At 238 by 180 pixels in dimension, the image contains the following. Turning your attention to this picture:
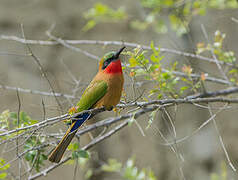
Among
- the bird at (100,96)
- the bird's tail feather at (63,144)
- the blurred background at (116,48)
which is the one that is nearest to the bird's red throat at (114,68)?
the bird at (100,96)

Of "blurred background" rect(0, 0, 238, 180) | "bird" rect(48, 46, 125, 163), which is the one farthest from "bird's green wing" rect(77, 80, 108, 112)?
"blurred background" rect(0, 0, 238, 180)


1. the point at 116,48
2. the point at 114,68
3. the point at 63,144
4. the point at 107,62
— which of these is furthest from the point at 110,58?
the point at 116,48

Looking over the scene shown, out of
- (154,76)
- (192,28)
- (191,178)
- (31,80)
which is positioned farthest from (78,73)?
(154,76)

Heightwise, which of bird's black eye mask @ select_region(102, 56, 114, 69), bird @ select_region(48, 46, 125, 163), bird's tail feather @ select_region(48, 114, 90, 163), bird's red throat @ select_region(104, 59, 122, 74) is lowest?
bird's tail feather @ select_region(48, 114, 90, 163)

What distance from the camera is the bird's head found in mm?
2468

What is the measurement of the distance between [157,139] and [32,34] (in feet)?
7.97

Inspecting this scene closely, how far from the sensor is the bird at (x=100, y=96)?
2.32 meters

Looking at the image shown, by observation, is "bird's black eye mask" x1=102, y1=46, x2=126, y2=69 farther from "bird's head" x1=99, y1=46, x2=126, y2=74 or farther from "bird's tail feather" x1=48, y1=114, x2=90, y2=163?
"bird's tail feather" x1=48, y1=114, x2=90, y2=163

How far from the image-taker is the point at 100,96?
2.42 metres

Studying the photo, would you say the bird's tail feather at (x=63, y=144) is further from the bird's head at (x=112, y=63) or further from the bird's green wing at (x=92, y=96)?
the bird's head at (x=112, y=63)

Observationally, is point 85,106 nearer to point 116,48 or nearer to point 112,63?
point 112,63

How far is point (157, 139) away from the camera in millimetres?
4965

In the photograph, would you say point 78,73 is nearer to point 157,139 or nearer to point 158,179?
point 157,139

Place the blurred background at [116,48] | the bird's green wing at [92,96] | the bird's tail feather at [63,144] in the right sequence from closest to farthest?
the bird's tail feather at [63,144]
the bird's green wing at [92,96]
the blurred background at [116,48]
